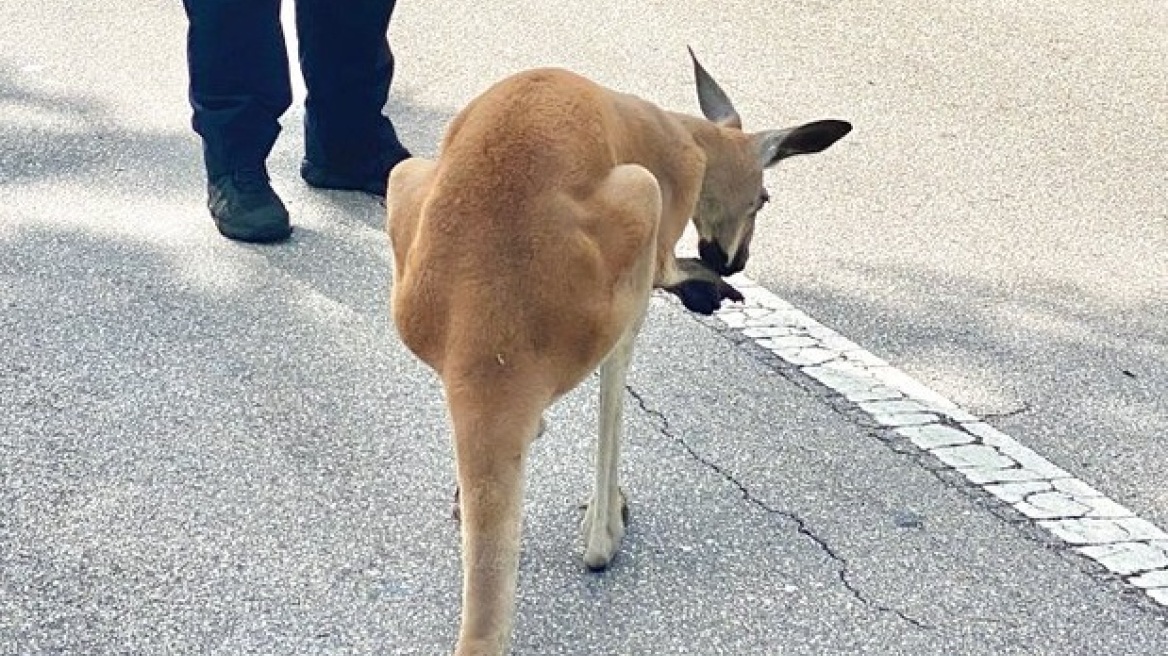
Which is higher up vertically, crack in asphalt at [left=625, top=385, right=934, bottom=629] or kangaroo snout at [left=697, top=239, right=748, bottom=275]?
kangaroo snout at [left=697, top=239, right=748, bottom=275]

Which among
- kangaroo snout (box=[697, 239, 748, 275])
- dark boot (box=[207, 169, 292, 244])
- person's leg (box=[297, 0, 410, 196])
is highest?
kangaroo snout (box=[697, 239, 748, 275])

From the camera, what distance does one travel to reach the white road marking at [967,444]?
15.0 feet

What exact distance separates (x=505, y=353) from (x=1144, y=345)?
9.44 feet

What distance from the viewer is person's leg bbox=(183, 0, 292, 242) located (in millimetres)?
6094

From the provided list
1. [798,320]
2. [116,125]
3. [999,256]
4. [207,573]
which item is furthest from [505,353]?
[116,125]

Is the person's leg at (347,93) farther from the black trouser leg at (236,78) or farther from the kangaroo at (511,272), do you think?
the kangaroo at (511,272)

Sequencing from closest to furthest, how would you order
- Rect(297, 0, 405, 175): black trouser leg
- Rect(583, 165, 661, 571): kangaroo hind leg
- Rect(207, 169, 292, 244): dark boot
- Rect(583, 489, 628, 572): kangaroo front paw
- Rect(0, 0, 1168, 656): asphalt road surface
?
Rect(583, 165, 661, 571): kangaroo hind leg, Rect(0, 0, 1168, 656): asphalt road surface, Rect(583, 489, 628, 572): kangaroo front paw, Rect(207, 169, 292, 244): dark boot, Rect(297, 0, 405, 175): black trouser leg

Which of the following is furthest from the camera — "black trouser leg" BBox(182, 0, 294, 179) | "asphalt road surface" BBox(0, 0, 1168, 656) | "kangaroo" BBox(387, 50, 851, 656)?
"black trouser leg" BBox(182, 0, 294, 179)

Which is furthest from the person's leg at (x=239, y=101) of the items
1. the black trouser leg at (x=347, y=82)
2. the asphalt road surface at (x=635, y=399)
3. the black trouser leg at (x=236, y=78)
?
the black trouser leg at (x=347, y=82)

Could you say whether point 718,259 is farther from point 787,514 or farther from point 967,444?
point 967,444

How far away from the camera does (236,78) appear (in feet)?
20.3

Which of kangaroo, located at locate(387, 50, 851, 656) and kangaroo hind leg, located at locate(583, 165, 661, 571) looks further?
kangaroo hind leg, located at locate(583, 165, 661, 571)

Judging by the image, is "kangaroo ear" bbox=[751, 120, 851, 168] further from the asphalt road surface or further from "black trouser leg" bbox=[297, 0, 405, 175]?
"black trouser leg" bbox=[297, 0, 405, 175]

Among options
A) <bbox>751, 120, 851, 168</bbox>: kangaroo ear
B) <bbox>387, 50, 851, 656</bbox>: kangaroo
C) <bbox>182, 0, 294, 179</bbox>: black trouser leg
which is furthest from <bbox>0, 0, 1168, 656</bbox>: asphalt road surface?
<bbox>751, 120, 851, 168</bbox>: kangaroo ear
